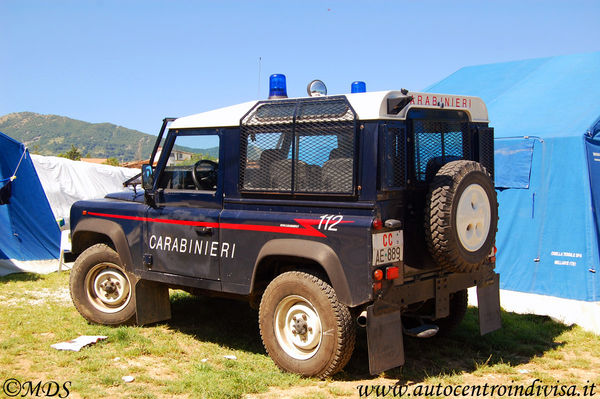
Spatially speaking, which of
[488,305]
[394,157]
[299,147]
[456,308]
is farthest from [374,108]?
[456,308]

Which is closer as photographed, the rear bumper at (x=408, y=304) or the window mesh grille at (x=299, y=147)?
the rear bumper at (x=408, y=304)

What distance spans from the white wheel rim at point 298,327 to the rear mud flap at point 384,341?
466 mm

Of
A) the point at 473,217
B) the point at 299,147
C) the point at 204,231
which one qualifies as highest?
the point at 299,147

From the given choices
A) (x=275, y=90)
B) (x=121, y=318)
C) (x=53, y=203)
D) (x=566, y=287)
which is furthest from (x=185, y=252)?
(x=53, y=203)

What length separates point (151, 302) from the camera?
6.15 m

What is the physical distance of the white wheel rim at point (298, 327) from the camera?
473 cm

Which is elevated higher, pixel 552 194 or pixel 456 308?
pixel 552 194

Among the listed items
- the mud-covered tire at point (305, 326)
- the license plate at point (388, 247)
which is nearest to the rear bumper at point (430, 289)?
the license plate at point (388, 247)

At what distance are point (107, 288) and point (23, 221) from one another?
482 centimetres

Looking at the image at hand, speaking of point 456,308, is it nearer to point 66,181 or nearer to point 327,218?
point 327,218

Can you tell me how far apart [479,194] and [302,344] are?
6.38ft

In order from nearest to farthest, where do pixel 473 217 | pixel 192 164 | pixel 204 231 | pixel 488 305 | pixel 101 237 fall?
pixel 473 217
pixel 204 231
pixel 488 305
pixel 192 164
pixel 101 237

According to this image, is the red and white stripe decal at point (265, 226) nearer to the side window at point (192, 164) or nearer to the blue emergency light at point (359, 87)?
the side window at point (192, 164)

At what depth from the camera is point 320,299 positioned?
455 centimetres
